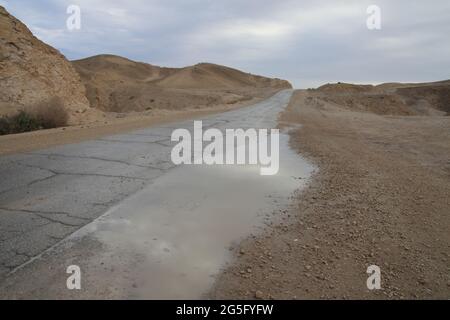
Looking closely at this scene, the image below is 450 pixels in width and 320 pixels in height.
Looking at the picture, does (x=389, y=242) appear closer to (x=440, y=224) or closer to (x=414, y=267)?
(x=414, y=267)

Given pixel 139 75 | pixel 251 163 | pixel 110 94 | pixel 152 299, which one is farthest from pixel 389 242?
pixel 139 75

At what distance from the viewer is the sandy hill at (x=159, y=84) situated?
134ft

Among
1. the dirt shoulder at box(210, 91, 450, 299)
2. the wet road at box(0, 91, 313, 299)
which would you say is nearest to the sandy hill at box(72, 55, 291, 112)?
the wet road at box(0, 91, 313, 299)

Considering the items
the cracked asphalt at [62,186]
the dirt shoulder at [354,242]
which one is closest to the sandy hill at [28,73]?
the cracked asphalt at [62,186]

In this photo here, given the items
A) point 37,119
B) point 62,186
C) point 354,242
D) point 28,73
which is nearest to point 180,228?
point 354,242

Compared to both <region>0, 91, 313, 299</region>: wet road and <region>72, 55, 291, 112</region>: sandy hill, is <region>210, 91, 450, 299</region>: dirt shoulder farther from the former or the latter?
<region>72, 55, 291, 112</region>: sandy hill

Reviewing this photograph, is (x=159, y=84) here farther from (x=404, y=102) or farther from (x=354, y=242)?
(x=354, y=242)

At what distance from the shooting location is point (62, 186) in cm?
633

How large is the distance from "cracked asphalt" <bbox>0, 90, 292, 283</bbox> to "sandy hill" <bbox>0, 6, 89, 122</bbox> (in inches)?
369

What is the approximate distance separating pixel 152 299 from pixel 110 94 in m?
43.7

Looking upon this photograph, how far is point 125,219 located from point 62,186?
1955 millimetres

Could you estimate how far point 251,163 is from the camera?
8.91 m

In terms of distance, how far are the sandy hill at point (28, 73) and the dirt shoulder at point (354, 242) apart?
14.9 metres

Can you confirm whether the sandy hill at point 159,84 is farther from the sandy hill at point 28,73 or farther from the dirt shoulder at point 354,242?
the dirt shoulder at point 354,242
